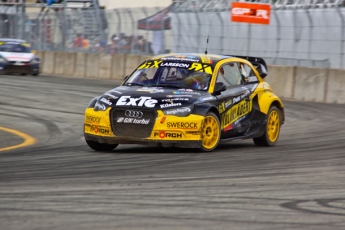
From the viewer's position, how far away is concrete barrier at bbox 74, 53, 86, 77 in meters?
33.9

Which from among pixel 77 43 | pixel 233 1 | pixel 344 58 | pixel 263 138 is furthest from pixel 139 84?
pixel 77 43

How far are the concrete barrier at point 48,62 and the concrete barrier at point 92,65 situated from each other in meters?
2.59

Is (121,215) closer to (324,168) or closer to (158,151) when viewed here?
(324,168)

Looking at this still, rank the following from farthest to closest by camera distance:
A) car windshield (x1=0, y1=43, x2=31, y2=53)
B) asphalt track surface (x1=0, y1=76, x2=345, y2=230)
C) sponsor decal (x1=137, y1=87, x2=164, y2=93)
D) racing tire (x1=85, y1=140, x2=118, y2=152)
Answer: car windshield (x1=0, y1=43, x2=31, y2=53) < racing tire (x1=85, y1=140, x2=118, y2=152) < sponsor decal (x1=137, y1=87, x2=164, y2=93) < asphalt track surface (x1=0, y1=76, x2=345, y2=230)

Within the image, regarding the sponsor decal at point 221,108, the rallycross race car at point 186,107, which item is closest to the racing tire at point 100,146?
the rallycross race car at point 186,107

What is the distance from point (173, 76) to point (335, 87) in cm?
1063

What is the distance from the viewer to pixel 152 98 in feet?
38.2

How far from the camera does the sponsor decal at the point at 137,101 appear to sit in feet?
37.8

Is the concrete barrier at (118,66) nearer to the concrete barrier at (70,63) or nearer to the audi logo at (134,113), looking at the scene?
the concrete barrier at (70,63)

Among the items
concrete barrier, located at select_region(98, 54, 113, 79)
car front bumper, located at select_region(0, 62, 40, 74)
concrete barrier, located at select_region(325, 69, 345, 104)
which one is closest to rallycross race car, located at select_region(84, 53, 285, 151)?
concrete barrier, located at select_region(325, 69, 345, 104)

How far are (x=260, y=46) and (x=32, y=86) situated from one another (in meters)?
6.81

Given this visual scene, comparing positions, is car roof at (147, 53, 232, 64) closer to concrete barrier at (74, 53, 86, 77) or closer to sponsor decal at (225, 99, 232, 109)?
sponsor decal at (225, 99, 232, 109)

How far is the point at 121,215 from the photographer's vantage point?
676 cm

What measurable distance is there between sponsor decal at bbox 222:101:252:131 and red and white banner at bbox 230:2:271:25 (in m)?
13.9
